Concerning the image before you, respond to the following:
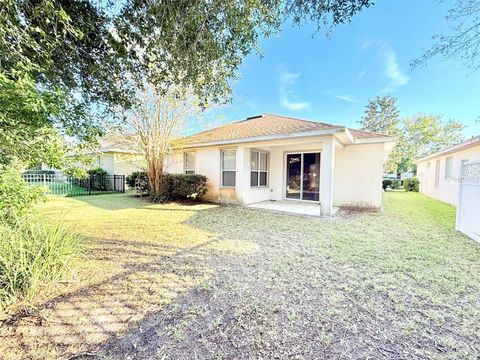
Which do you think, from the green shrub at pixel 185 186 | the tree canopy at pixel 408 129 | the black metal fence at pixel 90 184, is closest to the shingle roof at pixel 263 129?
the green shrub at pixel 185 186

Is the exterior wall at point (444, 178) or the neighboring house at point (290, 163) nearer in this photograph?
→ the neighboring house at point (290, 163)

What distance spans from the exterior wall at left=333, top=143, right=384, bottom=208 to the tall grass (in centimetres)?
937

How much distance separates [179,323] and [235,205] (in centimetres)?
742

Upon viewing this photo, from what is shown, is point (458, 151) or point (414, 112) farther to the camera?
point (414, 112)

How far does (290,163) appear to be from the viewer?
35.0 feet

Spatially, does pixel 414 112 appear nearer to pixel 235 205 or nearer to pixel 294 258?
pixel 235 205

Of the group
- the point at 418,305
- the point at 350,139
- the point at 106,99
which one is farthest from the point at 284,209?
the point at 106,99

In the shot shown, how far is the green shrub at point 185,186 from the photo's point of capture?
33.0 ft

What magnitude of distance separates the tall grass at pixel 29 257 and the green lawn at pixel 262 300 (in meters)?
0.26

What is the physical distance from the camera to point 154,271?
344 cm

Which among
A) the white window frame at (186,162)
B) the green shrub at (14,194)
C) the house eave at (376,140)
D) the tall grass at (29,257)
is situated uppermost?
the house eave at (376,140)

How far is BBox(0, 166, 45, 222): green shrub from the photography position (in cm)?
257

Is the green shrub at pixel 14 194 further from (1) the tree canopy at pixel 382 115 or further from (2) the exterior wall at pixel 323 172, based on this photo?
(1) the tree canopy at pixel 382 115

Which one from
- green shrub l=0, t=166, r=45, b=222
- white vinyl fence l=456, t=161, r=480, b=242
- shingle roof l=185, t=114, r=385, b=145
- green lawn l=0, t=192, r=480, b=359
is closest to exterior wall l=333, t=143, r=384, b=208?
shingle roof l=185, t=114, r=385, b=145
